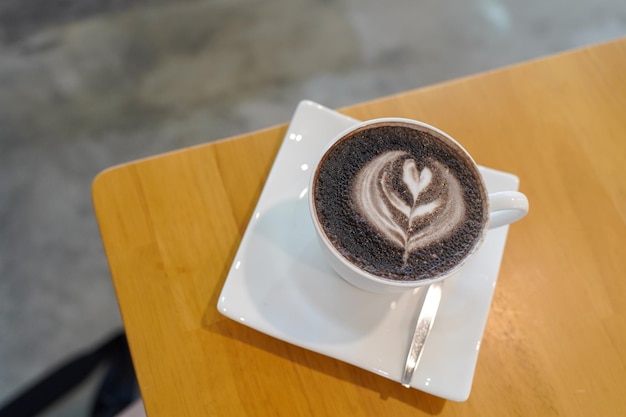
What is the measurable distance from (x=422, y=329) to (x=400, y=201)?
13 centimetres

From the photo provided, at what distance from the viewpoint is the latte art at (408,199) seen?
1.61 feet

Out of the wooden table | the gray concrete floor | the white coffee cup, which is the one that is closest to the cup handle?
the white coffee cup

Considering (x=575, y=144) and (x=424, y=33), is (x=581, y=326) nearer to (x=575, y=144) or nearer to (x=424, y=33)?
(x=575, y=144)

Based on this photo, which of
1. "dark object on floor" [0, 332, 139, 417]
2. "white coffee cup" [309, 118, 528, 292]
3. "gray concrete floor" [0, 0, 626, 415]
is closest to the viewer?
"white coffee cup" [309, 118, 528, 292]

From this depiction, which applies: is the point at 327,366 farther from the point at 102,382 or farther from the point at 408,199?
the point at 102,382

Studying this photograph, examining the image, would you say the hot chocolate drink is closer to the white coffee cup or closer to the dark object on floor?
the white coffee cup

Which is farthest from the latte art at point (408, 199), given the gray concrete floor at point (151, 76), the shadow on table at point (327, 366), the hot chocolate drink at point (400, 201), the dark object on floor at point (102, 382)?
the gray concrete floor at point (151, 76)

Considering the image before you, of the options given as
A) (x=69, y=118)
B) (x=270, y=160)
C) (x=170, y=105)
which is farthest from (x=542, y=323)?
(x=69, y=118)

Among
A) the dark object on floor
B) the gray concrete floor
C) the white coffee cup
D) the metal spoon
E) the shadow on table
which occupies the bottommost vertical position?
the dark object on floor

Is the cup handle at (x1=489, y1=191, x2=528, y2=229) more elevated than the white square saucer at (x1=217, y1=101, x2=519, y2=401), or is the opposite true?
the cup handle at (x1=489, y1=191, x2=528, y2=229)

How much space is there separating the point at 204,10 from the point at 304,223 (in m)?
1.00

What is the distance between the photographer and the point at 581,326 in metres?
0.58

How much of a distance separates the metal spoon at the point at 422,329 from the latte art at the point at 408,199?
0.26 feet

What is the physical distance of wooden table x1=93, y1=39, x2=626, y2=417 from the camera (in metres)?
0.54
